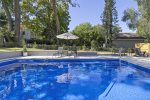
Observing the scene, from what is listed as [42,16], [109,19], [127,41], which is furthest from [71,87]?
[127,41]

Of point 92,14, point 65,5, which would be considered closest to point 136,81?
point 65,5

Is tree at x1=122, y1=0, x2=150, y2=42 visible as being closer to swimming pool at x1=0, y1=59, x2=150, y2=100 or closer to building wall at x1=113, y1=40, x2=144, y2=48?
building wall at x1=113, y1=40, x2=144, y2=48

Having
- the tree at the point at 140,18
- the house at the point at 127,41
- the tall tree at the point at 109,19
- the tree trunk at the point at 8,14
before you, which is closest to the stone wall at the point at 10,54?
the tree trunk at the point at 8,14

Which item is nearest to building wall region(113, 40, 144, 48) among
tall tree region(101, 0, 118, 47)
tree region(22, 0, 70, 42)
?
tall tree region(101, 0, 118, 47)

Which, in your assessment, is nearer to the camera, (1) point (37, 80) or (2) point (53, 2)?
(1) point (37, 80)

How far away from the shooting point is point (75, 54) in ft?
70.1

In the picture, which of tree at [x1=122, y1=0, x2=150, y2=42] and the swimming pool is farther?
tree at [x1=122, y1=0, x2=150, y2=42]

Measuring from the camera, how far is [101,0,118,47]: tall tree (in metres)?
37.2

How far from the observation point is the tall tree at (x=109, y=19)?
37156mm

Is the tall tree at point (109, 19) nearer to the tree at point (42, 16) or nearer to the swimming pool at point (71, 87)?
the tree at point (42, 16)

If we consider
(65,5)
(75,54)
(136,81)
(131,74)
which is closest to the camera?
(136,81)

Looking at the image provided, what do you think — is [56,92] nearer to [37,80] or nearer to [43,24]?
[37,80]

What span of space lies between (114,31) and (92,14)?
6.09 metres

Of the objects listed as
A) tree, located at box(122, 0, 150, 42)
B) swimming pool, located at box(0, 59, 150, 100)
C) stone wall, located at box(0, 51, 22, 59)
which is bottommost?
swimming pool, located at box(0, 59, 150, 100)
